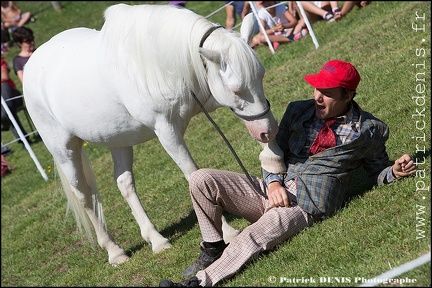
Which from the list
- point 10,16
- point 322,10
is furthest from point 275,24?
point 10,16

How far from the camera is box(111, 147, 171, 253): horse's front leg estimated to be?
6488mm

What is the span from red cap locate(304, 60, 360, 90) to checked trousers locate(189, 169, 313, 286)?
2.27ft

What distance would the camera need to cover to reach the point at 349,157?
497 cm

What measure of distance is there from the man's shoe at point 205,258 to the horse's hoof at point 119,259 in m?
1.59

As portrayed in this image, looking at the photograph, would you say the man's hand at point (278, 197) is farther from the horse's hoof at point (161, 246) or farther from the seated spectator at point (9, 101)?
the seated spectator at point (9, 101)

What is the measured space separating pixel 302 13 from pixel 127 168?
522 centimetres

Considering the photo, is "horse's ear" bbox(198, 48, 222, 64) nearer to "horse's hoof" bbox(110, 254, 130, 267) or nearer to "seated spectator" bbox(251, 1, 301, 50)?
"horse's hoof" bbox(110, 254, 130, 267)

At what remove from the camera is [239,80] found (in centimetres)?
482

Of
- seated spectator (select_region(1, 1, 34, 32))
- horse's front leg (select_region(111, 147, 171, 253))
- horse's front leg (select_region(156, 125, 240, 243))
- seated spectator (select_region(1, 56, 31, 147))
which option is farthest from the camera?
seated spectator (select_region(1, 1, 34, 32))

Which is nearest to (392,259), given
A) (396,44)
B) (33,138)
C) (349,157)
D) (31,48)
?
(349,157)

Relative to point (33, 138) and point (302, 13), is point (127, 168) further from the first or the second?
point (33, 138)

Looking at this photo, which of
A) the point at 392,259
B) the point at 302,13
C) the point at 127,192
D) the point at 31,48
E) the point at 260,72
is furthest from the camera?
the point at 31,48

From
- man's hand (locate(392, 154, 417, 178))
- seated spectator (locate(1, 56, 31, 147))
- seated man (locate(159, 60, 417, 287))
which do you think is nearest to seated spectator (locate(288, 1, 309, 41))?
seated spectator (locate(1, 56, 31, 147))

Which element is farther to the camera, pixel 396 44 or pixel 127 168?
pixel 396 44
